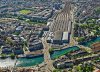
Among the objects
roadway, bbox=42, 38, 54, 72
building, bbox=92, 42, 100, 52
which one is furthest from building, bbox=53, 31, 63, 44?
building, bbox=92, 42, 100, 52

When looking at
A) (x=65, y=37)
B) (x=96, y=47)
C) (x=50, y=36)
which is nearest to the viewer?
(x=96, y=47)

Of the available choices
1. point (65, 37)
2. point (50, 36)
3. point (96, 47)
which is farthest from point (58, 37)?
point (96, 47)

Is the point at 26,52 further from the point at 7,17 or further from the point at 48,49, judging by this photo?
the point at 7,17

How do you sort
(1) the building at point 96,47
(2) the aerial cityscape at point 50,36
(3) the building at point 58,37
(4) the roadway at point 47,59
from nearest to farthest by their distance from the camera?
(4) the roadway at point 47,59, (2) the aerial cityscape at point 50,36, (1) the building at point 96,47, (3) the building at point 58,37

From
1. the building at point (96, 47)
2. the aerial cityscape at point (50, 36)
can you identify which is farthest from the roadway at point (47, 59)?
the building at point (96, 47)

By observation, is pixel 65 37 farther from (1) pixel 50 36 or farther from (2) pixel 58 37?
(1) pixel 50 36

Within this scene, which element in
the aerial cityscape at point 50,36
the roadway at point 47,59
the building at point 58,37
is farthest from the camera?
the building at point 58,37

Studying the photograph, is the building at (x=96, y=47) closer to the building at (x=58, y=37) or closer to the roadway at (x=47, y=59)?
the building at (x=58, y=37)

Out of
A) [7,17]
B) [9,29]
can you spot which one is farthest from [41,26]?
[7,17]

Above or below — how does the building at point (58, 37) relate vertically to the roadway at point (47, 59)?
above
